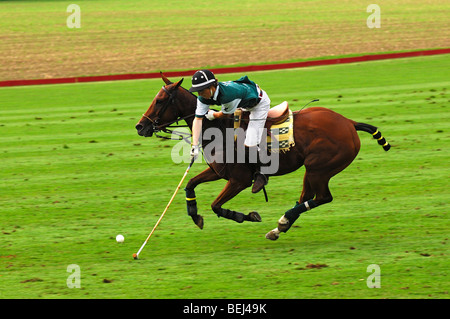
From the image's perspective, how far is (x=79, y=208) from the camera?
11211 mm

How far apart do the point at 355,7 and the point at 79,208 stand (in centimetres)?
4201

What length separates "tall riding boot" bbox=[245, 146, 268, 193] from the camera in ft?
30.3

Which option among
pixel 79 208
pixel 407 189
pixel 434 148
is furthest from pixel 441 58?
pixel 79 208

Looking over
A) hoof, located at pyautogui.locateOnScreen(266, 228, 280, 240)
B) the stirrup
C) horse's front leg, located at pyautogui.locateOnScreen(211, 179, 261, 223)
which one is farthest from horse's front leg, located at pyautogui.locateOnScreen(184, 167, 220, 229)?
hoof, located at pyautogui.locateOnScreen(266, 228, 280, 240)

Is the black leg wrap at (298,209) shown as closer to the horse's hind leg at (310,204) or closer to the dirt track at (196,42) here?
the horse's hind leg at (310,204)

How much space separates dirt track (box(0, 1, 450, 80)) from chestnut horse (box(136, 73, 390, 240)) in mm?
20064

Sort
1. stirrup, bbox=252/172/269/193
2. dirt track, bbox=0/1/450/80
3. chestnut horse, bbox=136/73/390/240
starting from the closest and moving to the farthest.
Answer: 1. chestnut horse, bbox=136/73/390/240
2. stirrup, bbox=252/172/269/193
3. dirt track, bbox=0/1/450/80

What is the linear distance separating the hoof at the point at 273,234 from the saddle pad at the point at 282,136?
100cm

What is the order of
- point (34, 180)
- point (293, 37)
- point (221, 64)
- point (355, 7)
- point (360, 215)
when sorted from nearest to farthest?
point (360, 215) < point (34, 180) < point (221, 64) < point (293, 37) < point (355, 7)

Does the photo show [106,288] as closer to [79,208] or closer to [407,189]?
[79,208]

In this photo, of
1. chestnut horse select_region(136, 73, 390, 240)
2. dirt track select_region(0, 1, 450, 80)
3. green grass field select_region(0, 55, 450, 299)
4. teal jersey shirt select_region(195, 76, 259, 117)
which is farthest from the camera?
dirt track select_region(0, 1, 450, 80)

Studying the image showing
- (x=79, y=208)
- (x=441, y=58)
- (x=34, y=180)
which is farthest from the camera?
(x=441, y=58)

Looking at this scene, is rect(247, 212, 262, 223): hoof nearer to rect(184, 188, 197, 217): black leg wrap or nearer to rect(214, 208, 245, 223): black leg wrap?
rect(214, 208, 245, 223): black leg wrap

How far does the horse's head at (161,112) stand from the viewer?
9.28 meters
